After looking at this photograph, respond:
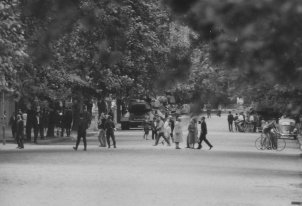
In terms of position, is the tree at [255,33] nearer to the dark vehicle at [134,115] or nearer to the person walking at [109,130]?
the person walking at [109,130]

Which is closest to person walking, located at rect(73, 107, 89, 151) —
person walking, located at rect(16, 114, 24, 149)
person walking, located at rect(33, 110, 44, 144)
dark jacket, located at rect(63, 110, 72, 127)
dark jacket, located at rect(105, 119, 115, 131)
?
person walking, located at rect(16, 114, 24, 149)

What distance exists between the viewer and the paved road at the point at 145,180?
16.8 metres

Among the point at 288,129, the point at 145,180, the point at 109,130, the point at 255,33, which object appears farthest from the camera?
the point at 288,129

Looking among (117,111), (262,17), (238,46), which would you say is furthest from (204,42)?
(117,111)

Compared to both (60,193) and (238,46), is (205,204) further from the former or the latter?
(238,46)

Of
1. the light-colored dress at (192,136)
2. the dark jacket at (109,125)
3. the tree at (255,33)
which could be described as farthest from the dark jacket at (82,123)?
the tree at (255,33)

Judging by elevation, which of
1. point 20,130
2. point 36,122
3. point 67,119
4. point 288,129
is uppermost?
point 67,119

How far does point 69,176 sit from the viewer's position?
75.4ft

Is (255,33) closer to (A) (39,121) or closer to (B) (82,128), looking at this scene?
(B) (82,128)

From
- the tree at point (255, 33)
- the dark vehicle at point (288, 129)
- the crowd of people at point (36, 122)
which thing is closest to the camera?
the tree at point (255, 33)

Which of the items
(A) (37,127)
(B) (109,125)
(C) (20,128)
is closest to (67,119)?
(A) (37,127)

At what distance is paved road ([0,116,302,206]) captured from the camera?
1680 centimetres

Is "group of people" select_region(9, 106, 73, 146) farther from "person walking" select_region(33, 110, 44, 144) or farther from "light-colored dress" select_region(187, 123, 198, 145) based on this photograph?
"light-colored dress" select_region(187, 123, 198, 145)

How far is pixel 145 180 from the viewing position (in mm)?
21875
